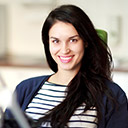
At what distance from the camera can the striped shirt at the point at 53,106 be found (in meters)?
1.16

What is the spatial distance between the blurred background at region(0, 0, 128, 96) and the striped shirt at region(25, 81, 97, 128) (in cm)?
157

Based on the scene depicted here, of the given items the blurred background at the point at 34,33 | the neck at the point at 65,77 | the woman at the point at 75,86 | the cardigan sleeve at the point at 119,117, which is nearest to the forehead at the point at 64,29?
the woman at the point at 75,86

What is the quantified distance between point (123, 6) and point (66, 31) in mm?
2131

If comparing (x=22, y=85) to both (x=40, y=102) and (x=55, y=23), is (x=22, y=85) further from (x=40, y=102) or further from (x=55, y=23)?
(x=55, y=23)

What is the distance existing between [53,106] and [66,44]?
255mm

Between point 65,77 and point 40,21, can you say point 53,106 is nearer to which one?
point 65,77

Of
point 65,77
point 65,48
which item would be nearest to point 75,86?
point 65,77

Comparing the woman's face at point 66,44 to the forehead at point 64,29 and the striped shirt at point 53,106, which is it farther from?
the striped shirt at point 53,106

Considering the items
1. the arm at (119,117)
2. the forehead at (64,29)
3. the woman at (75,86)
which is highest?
the forehead at (64,29)

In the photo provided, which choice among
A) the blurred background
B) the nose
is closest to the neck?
the nose

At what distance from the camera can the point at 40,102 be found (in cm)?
125

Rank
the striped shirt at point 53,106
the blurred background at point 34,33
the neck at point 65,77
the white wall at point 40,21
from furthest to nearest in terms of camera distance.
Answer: the white wall at point 40,21 < the blurred background at point 34,33 < the neck at point 65,77 < the striped shirt at point 53,106

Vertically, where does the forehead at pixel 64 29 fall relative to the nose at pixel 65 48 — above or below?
above

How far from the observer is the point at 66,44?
1190 mm
